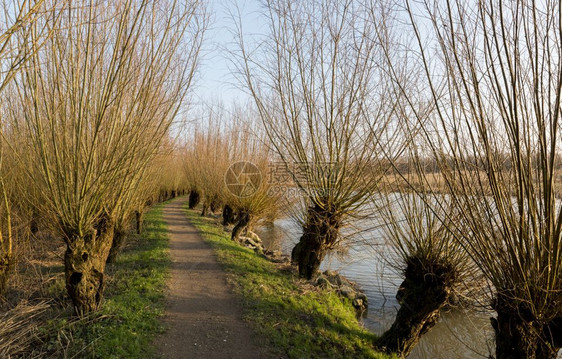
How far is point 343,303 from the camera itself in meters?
7.58

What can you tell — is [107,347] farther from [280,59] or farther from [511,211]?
[280,59]

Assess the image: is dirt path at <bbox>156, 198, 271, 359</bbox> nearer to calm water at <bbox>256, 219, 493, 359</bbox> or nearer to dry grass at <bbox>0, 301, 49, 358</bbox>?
dry grass at <bbox>0, 301, 49, 358</bbox>

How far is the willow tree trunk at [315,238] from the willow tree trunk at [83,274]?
3.76 metres

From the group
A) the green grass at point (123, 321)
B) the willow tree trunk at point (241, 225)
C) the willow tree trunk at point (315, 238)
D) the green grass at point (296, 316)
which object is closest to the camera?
the green grass at point (123, 321)

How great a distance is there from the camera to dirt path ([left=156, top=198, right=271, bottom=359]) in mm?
4609

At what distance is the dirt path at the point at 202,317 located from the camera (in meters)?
4.61

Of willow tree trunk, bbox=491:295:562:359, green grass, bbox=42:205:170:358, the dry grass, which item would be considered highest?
willow tree trunk, bbox=491:295:562:359

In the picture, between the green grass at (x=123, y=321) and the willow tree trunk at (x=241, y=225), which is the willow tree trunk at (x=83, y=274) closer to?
the green grass at (x=123, y=321)

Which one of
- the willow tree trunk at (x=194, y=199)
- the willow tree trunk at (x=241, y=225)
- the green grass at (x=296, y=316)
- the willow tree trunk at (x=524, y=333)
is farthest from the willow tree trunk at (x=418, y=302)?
the willow tree trunk at (x=194, y=199)

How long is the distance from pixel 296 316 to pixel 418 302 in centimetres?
199

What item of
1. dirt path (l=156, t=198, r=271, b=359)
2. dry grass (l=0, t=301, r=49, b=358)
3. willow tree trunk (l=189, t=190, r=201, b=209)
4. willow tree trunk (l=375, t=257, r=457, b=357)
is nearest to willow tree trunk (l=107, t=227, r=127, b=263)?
dirt path (l=156, t=198, r=271, b=359)

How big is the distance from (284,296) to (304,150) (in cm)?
279

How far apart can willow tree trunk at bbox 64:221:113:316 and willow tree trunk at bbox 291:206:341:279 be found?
3.76 metres

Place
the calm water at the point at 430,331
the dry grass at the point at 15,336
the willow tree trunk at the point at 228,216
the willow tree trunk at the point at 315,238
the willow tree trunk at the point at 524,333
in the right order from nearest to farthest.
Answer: the willow tree trunk at the point at 524,333, the dry grass at the point at 15,336, the calm water at the point at 430,331, the willow tree trunk at the point at 315,238, the willow tree trunk at the point at 228,216
